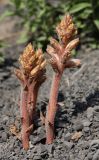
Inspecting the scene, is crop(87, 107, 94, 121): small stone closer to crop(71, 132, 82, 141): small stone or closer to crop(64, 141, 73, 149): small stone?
crop(71, 132, 82, 141): small stone

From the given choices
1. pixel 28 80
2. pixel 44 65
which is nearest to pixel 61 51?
pixel 44 65

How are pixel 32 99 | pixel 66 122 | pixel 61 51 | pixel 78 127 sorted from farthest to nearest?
pixel 66 122 < pixel 78 127 < pixel 32 99 < pixel 61 51

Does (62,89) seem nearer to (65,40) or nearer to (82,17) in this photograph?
(65,40)

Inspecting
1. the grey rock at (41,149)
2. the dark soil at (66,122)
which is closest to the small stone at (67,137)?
the dark soil at (66,122)

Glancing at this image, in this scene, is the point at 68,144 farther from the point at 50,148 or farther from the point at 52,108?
the point at 52,108

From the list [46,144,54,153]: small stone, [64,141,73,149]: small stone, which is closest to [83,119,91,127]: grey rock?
[64,141,73,149]: small stone

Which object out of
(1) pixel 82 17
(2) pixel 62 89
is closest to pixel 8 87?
(2) pixel 62 89
